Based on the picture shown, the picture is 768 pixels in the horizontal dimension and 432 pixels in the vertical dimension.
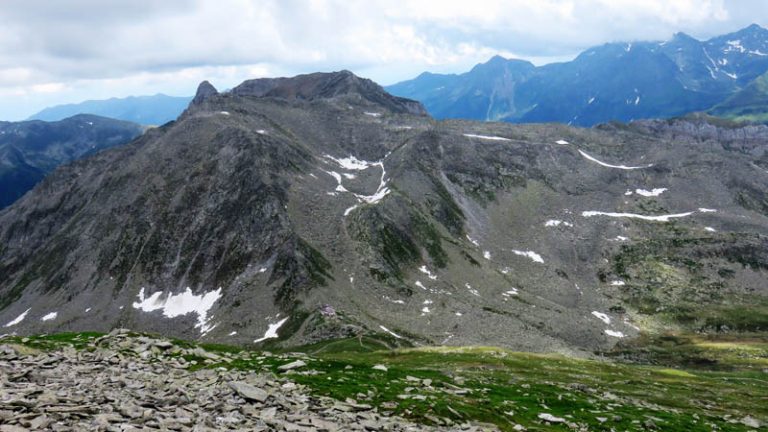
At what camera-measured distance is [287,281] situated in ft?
517

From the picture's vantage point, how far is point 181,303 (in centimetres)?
17138

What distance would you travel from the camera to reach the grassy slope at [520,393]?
37.8m

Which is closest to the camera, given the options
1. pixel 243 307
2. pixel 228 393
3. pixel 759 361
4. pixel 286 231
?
pixel 228 393

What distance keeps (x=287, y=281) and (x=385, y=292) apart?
28.6m

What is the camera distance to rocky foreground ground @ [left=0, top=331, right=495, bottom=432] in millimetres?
24125

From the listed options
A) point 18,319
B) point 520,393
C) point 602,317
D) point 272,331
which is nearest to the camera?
point 520,393

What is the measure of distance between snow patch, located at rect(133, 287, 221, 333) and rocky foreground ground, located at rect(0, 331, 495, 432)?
414ft

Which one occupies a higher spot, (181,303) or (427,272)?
(427,272)

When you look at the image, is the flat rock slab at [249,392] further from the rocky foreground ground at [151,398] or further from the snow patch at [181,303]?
the snow patch at [181,303]

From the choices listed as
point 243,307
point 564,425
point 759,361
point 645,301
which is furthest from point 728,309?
point 564,425

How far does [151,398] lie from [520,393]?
109 feet

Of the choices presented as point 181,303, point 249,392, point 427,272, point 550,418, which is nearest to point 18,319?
point 181,303

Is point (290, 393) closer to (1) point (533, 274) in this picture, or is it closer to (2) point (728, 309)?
(1) point (533, 274)

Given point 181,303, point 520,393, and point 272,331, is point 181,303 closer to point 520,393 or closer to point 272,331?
point 272,331
